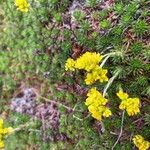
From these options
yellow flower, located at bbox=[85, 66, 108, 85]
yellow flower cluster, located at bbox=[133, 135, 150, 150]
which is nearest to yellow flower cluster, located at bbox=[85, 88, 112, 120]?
yellow flower, located at bbox=[85, 66, 108, 85]

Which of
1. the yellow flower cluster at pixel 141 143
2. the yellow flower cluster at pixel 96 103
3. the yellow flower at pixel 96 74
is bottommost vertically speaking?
the yellow flower cluster at pixel 141 143

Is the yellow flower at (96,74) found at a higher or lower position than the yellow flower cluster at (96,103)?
higher

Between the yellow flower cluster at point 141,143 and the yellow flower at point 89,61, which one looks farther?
the yellow flower cluster at point 141,143

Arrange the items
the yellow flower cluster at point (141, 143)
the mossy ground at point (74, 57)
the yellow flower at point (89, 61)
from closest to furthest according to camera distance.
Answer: the yellow flower at point (89, 61) < the yellow flower cluster at point (141, 143) < the mossy ground at point (74, 57)

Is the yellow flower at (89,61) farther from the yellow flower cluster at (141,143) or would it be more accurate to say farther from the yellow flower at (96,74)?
the yellow flower cluster at (141,143)

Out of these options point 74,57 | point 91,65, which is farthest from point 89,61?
point 74,57

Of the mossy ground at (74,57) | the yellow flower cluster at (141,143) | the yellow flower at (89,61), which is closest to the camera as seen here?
the yellow flower at (89,61)

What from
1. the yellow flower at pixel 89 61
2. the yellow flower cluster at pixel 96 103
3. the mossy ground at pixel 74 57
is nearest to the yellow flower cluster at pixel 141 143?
the mossy ground at pixel 74 57

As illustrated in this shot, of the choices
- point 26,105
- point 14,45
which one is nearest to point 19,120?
point 26,105

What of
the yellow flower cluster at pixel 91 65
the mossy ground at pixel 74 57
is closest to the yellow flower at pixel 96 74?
the yellow flower cluster at pixel 91 65
